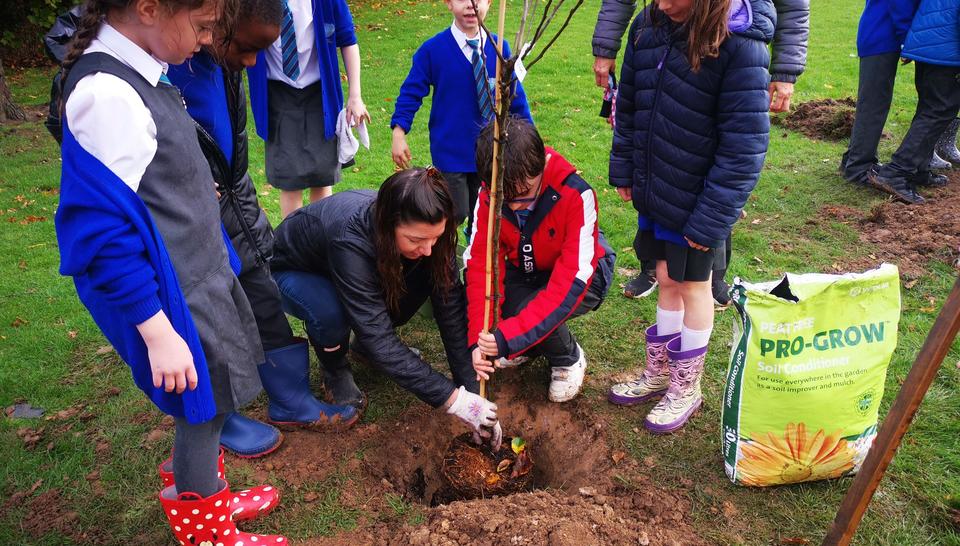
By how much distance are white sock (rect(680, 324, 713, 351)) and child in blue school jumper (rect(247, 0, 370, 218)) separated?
187cm

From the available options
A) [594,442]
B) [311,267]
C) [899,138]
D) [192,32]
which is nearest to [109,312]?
[192,32]

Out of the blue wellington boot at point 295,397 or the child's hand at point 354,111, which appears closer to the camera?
the blue wellington boot at point 295,397

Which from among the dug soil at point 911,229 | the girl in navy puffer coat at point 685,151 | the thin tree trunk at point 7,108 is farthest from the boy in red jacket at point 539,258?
the thin tree trunk at point 7,108

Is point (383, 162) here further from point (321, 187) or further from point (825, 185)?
point (825, 185)

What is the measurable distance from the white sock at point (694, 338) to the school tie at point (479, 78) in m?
1.50

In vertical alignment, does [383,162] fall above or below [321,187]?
below

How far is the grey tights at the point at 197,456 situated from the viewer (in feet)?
6.77

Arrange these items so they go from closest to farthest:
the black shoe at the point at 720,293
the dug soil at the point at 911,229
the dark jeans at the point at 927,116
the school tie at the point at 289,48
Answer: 1. the school tie at the point at 289,48
2. the black shoe at the point at 720,293
3. the dug soil at the point at 911,229
4. the dark jeans at the point at 927,116

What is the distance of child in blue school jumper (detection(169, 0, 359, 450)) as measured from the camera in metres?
2.22

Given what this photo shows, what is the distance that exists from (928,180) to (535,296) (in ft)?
13.3

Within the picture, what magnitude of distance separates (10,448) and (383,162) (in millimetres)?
4018

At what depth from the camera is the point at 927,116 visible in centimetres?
498

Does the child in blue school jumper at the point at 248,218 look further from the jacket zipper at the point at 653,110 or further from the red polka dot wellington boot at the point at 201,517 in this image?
the jacket zipper at the point at 653,110

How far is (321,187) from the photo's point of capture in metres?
3.70
